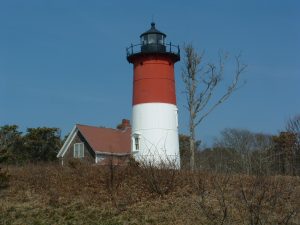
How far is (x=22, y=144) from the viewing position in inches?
1710

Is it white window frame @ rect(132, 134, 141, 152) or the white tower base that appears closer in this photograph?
the white tower base

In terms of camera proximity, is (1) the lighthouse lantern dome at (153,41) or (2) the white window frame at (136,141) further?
(1) the lighthouse lantern dome at (153,41)

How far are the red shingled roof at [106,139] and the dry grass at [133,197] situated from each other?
65.9ft

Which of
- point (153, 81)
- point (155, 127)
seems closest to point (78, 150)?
point (155, 127)

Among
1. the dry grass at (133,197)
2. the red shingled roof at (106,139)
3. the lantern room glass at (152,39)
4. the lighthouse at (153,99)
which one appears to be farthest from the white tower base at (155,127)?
the dry grass at (133,197)

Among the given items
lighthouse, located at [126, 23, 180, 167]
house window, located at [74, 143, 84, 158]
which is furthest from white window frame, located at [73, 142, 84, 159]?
lighthouse, located at [126, 23, 180, 167]

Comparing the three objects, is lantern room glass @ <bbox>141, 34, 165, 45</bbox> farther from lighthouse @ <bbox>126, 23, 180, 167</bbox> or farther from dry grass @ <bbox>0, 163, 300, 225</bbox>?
dry grass @ <bbox>0, 163, 300, 225</bbox>

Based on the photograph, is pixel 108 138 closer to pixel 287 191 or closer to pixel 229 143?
pixel 229 143

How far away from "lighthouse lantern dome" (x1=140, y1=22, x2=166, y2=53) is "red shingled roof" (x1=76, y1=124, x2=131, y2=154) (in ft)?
35.0

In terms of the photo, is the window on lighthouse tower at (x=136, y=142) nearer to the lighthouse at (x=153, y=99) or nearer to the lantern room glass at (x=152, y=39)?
the lighthouse at (x=153, y=99)

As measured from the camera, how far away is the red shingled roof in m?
40.0

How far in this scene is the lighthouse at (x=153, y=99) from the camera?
2944 cm

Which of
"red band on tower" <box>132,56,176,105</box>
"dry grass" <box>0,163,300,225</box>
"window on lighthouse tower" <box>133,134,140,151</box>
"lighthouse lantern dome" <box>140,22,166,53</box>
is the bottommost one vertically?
"dry grass" <box>0,163,300,225</box>

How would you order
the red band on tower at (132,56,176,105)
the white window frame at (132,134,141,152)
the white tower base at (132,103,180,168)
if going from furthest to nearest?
the white window frame at (132,134,141,152)
the red band on tower at (132,56,176,105)
the white tower base at (132,103,180,168)
